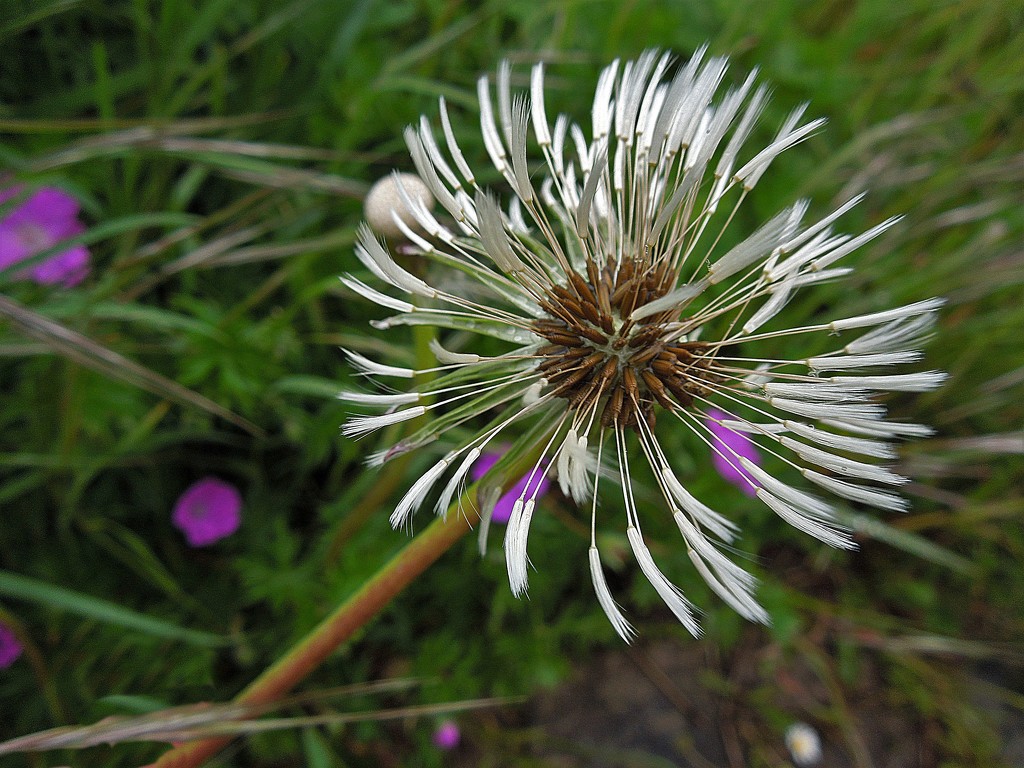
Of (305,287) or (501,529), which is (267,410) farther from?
(501,529)

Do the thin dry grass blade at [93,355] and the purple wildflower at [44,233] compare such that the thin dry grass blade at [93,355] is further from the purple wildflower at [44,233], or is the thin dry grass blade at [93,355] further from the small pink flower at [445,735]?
the small pink flower at [445,735]

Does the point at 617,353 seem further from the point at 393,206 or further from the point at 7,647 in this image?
the point at 7,647

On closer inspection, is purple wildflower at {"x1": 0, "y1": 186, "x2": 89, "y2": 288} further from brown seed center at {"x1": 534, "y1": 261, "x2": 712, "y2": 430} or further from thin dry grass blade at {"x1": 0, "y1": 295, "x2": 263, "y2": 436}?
brown seed center at {"x1": 534, "y1": 261, "x2": 712, "y2": 430}

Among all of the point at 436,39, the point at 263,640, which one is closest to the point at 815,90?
the point at 436,39

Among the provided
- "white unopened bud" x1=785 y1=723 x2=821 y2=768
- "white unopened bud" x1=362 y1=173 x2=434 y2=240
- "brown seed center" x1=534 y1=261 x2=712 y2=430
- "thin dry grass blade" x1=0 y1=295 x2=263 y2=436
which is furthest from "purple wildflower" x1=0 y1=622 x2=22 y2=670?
"white unopened bud" x1=785 y1=723 x2=821 y2=768

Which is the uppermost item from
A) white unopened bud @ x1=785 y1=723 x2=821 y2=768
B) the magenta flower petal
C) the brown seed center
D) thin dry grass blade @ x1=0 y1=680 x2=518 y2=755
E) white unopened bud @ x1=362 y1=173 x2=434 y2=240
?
the magenta flower petal
